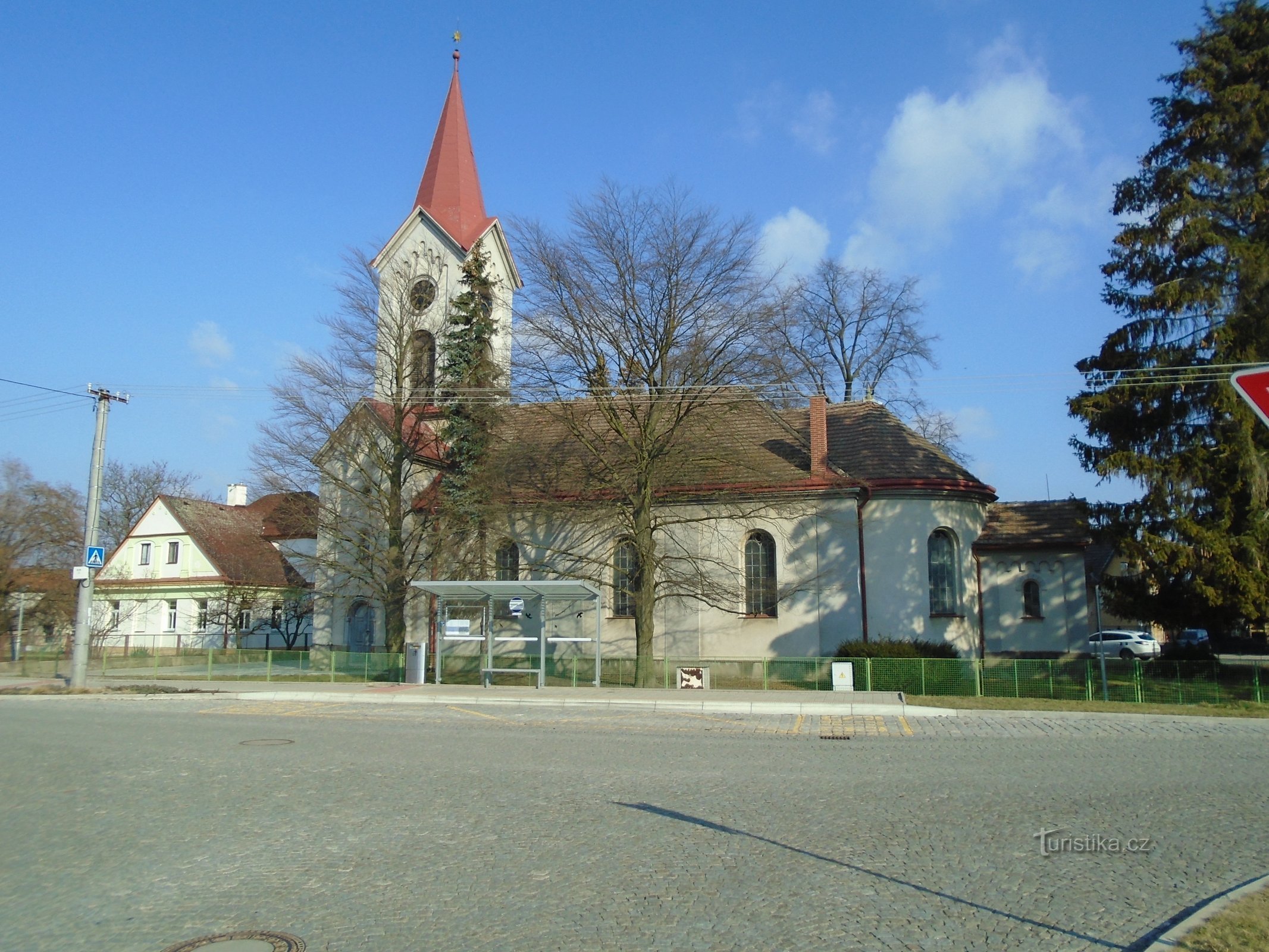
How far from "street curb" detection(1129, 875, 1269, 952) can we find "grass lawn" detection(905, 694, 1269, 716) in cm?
1480

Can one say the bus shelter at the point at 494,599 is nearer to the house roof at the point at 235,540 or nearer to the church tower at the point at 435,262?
the church tower at the point at 435,262

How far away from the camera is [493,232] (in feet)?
134

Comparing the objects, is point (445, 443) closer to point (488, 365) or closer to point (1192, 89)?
point (488, 365)

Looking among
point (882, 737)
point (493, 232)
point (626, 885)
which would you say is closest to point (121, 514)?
point (493, 232)

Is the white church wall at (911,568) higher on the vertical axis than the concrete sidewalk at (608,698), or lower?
higher

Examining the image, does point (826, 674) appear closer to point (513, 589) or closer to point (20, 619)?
point (513, 589)

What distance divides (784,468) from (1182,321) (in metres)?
12.2

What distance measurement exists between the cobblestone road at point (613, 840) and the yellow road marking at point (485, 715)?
3.08m

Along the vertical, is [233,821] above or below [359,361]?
below

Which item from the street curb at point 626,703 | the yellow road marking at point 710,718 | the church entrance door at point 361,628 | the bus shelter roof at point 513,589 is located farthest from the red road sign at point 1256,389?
the church entrance door at point 361,628

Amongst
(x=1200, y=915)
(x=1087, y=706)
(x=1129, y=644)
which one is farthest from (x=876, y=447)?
(x=1200, y=915)

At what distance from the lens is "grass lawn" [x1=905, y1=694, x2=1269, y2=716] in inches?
826

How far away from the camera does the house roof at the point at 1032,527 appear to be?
31172mm

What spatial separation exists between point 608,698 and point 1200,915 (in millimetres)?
17282
